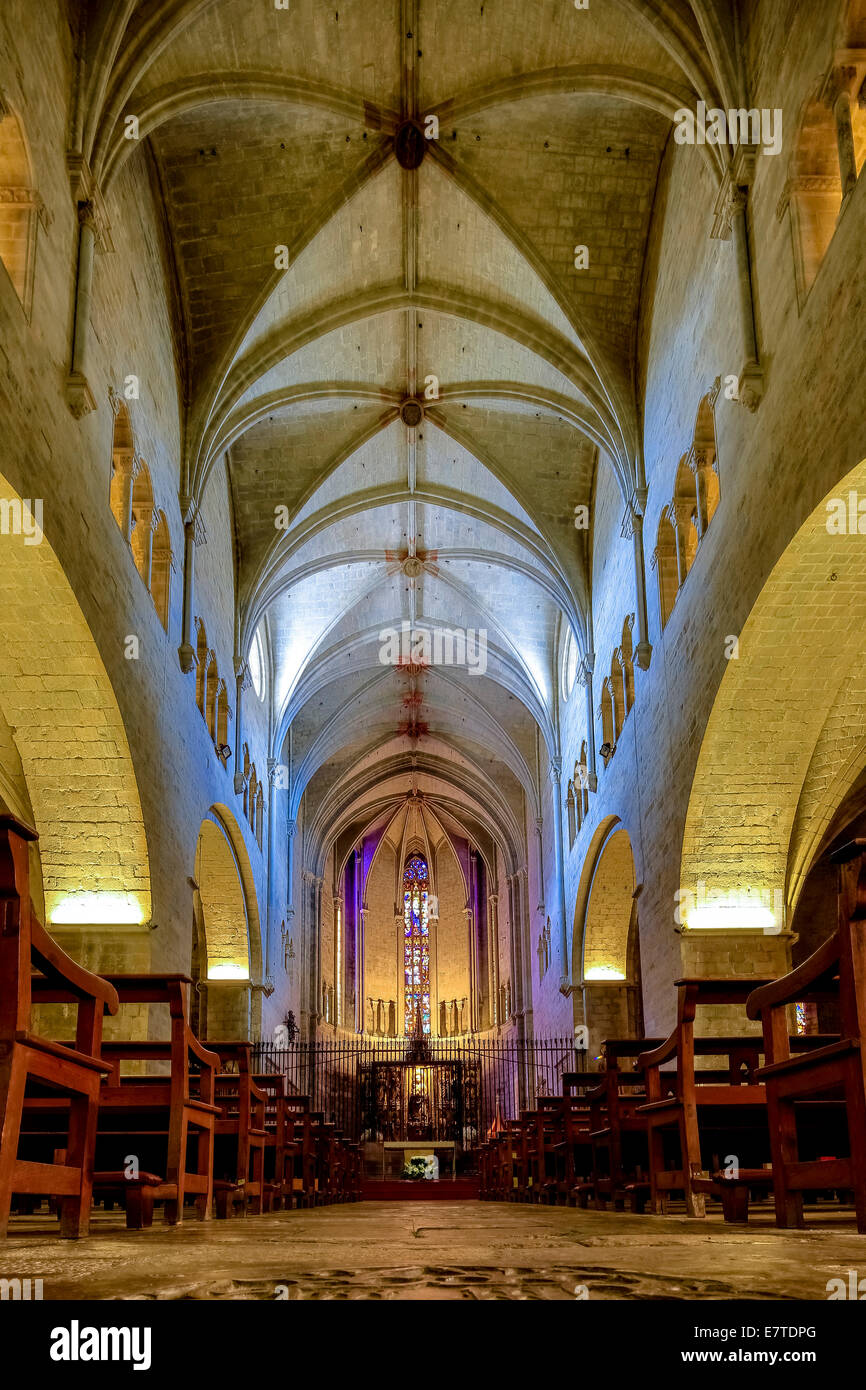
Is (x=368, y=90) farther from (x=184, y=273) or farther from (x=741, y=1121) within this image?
(x=741, y=1121)

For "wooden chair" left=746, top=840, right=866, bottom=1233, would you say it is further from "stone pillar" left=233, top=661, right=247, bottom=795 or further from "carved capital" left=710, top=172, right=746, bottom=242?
"stone pillar" left=233, top=661, right=247, bottom=795

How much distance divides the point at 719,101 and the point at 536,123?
3.89 metres

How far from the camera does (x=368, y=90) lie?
14.7m

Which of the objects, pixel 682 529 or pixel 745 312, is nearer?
pixel 745 312

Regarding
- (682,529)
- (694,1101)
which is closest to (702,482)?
(682,529)

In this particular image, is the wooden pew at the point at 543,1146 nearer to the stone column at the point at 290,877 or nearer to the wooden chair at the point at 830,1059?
the wooden chair at the point at 830,1059

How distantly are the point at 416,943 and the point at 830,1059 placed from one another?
37567mm

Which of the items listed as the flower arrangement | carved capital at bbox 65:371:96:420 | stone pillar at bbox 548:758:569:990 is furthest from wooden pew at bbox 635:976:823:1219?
the flower arrangement

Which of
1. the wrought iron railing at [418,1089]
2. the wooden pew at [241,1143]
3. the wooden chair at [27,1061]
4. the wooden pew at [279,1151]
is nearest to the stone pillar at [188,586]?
the wooden pew at [279,1151]

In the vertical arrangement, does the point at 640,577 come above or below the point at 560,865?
above

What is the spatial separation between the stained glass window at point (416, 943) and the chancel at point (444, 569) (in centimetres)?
1411

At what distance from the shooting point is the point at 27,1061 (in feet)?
14.9

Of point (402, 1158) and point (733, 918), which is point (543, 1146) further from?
point (402, 1158)

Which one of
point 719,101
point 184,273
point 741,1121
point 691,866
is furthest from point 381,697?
point 741,1121
